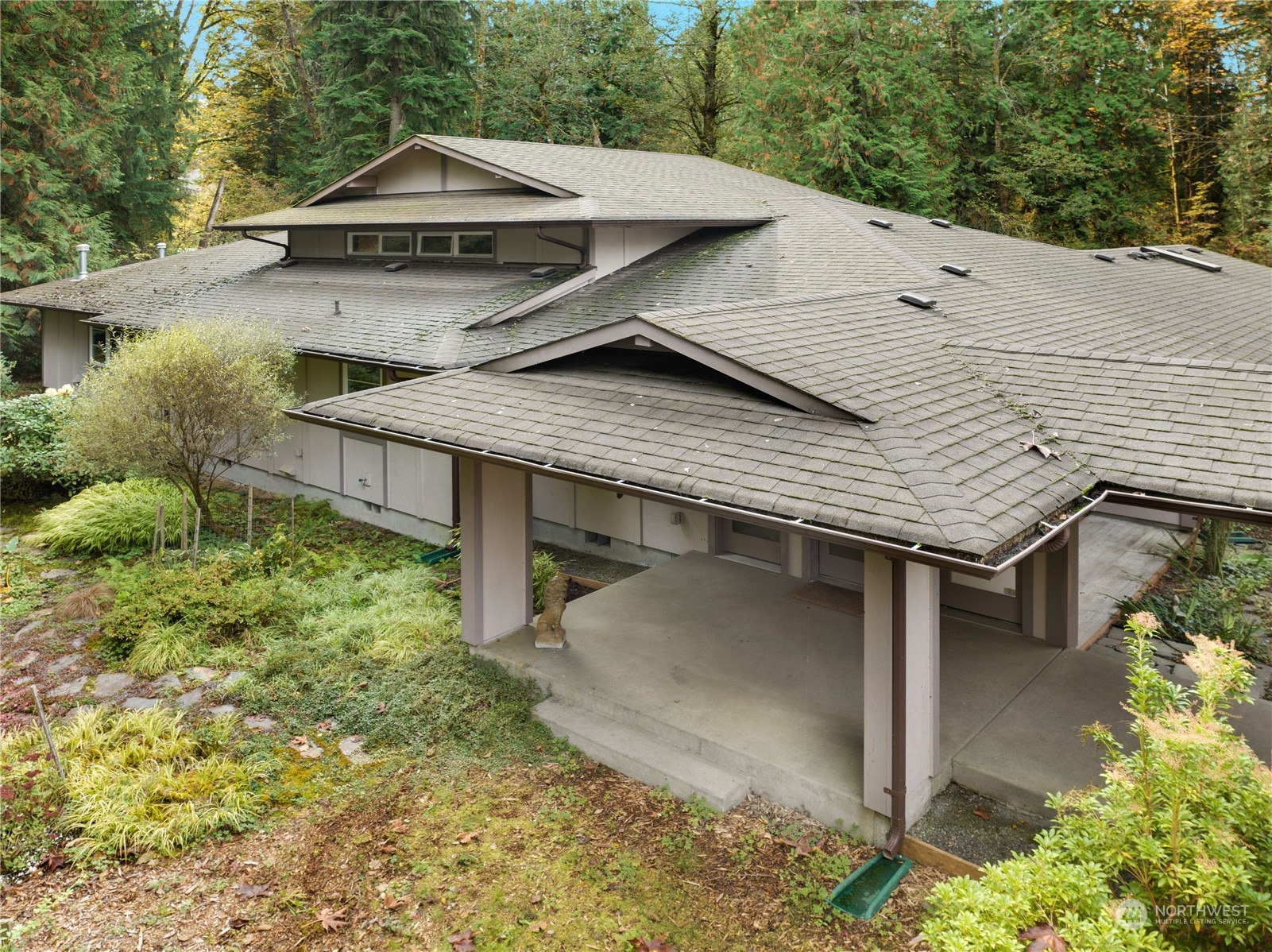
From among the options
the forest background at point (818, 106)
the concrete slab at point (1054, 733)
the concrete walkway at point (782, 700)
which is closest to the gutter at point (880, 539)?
the concrete slab at point (1054, 733)

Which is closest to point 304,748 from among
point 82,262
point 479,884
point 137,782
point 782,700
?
point 137,782

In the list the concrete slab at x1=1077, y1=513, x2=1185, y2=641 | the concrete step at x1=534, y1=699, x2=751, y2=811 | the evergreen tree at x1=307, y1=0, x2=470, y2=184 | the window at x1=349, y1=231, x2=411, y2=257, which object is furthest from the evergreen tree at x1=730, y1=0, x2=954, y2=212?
the concrete step at x1=534, y1=699, x2=751, y2=811

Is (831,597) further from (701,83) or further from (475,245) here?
(701,83)

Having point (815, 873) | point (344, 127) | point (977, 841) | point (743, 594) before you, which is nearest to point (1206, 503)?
point (977, 841)

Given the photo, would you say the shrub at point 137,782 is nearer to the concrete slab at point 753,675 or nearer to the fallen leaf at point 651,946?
the concrete slab at point 753,675

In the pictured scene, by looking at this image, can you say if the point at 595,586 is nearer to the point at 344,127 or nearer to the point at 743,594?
the point at 743,594

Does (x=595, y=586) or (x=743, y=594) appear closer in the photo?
(x=743, y=594)

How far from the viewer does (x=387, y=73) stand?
80.7 ft

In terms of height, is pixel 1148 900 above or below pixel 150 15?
below

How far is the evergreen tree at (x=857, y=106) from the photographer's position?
22.2 m

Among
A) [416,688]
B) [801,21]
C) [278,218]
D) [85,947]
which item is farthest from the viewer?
[801,21]

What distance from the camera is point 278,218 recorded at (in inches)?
605

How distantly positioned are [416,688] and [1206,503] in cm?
579

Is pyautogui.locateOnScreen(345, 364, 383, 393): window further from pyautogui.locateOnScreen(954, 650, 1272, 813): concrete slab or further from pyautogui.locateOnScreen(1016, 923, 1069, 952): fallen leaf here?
pyautogui.locateOnScreen(1016, 923, 1069, 952): fallen leaf
